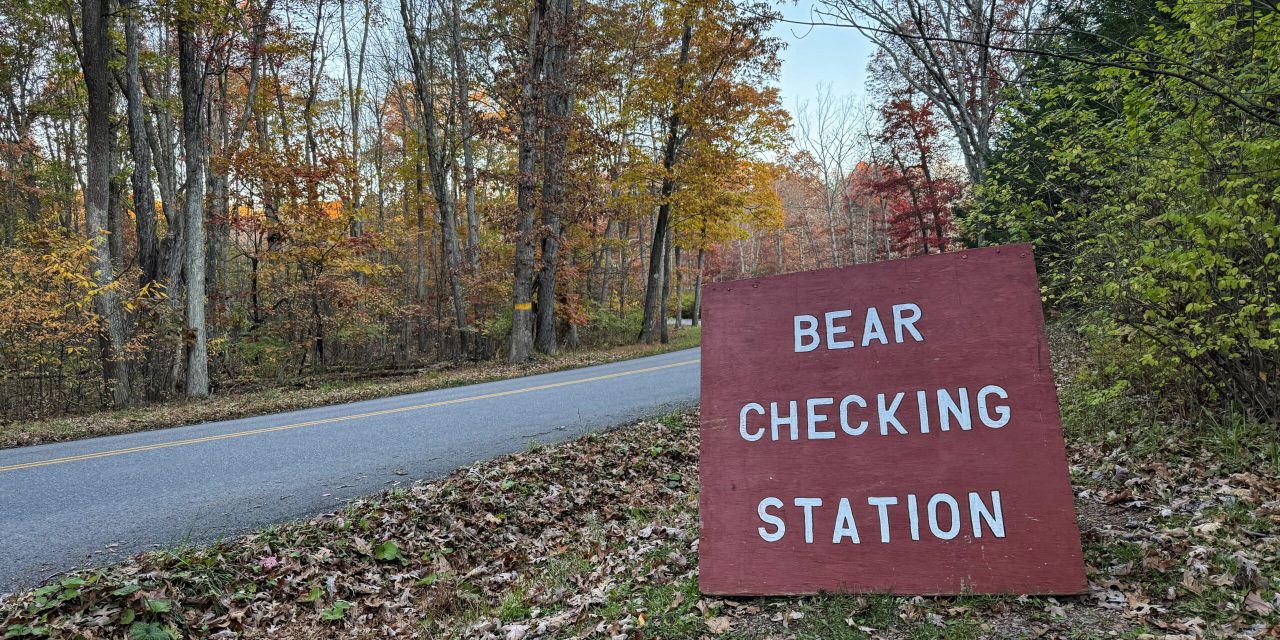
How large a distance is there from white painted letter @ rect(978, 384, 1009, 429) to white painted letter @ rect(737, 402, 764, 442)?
106 centimetres

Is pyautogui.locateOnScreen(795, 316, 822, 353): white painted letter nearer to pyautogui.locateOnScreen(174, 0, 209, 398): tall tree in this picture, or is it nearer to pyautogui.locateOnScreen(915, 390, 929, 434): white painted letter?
pyautogui.locateOnScreen(915, 390, 929, 434): white painted letter

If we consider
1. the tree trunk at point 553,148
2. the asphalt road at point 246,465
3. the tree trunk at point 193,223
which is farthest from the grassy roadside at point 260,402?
the tree trunk at point 553,148

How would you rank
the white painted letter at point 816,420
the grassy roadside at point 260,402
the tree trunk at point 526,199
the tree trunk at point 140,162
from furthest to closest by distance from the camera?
the tree trunk at point 526,199
the tree trunk at point 140,162
the grassy roadside at point 260,402
the white painted letter at point 816,420

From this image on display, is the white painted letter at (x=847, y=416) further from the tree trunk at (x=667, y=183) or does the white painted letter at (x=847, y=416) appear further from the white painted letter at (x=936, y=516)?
the tree trunk at (x=667, y=183)

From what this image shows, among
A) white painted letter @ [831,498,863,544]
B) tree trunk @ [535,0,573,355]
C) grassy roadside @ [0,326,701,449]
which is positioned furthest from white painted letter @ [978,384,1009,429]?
tree trunk @ [535,0,573,355]

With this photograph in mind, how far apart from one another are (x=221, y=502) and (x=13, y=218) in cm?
2658

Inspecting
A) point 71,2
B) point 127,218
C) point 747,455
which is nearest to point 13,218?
point 127,218

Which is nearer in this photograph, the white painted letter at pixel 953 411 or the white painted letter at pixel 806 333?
the white painted letter at pixel 953 411

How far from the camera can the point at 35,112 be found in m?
22.0

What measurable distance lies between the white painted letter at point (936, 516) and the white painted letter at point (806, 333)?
0.95m

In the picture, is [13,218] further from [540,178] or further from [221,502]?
[221,502]

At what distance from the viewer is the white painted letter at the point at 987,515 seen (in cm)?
300

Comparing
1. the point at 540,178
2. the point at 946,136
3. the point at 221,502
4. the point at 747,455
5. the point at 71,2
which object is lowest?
the point at 221,502

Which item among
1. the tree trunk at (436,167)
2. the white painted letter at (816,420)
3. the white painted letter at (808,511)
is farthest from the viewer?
the tree trunk at (436,167)
